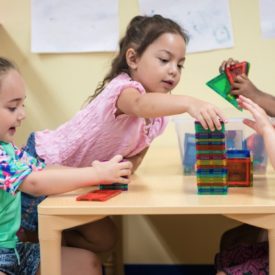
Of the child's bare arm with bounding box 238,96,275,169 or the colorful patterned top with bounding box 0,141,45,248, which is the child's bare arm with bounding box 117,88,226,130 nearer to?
the child's bare arm with bounding box 238,96,275,169

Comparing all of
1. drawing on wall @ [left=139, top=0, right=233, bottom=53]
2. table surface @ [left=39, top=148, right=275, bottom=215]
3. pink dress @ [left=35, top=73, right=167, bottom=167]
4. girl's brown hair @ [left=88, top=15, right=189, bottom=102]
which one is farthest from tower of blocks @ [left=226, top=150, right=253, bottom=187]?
drawing on wall @ [left=139, top=0, right=233, bottom=53]

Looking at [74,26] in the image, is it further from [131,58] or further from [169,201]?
[169,201]

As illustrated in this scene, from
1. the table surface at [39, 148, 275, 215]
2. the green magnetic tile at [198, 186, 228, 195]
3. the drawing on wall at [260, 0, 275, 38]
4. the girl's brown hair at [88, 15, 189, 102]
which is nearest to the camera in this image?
the table surface at [39, 148, 275, 215]

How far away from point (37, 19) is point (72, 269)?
0.87 metres

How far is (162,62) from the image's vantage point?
1.10 metres

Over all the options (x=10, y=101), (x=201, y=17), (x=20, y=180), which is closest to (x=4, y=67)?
(x=10, y=101)

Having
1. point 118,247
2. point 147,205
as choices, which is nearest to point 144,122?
point 147,205

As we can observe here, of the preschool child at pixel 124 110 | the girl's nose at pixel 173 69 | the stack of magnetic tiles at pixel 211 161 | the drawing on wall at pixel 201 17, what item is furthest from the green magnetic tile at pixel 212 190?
the drawing on wall at pixel 201 17

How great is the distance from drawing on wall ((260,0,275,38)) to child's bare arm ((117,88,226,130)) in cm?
66

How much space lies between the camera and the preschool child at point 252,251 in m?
0.87

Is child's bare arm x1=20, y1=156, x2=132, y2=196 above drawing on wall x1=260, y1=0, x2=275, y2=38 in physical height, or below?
below

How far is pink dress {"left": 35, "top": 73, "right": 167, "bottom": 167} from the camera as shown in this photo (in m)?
1.08

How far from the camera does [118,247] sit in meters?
1.47

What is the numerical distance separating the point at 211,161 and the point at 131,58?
41 centimetres
